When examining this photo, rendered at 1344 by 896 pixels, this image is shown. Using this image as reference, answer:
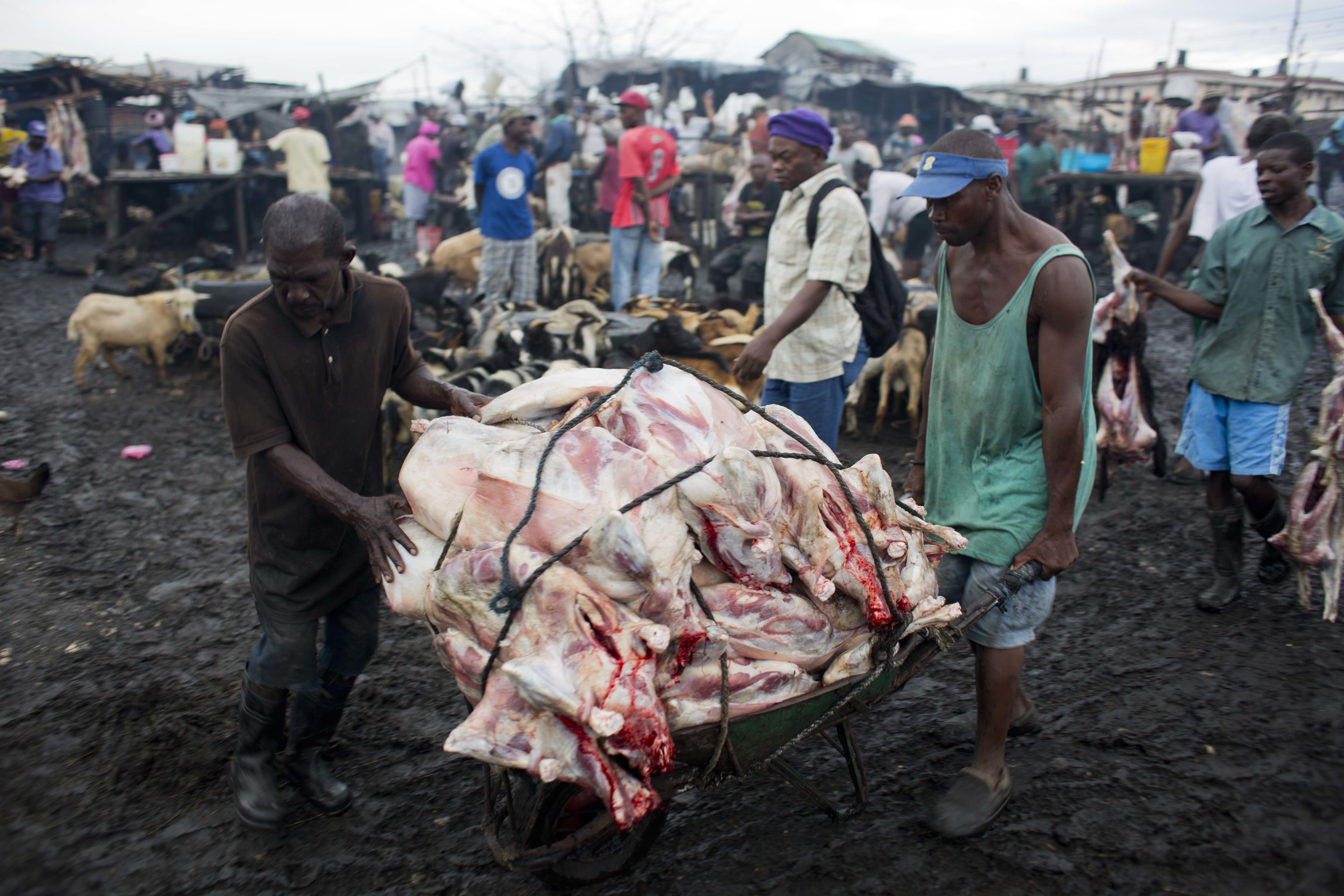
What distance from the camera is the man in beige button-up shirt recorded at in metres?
4.34

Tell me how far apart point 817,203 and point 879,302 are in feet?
2.16

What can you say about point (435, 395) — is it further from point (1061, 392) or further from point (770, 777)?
point (1061, 392)

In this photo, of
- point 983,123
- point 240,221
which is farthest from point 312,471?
point 983,123

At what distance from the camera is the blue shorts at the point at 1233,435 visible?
13.3 ft

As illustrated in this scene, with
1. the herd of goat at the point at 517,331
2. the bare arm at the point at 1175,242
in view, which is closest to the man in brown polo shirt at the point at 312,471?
the herd of goat at the point at 517,331

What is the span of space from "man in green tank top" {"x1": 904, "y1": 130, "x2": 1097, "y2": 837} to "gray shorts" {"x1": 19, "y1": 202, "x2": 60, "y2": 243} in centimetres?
1720

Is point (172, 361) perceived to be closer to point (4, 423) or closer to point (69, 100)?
point (4, 423)

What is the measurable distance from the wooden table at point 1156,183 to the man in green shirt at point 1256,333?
9372 millimetres

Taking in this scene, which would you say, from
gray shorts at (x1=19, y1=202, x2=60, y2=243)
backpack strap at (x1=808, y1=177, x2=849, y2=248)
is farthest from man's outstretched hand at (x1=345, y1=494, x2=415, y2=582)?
gray shorts at (x1=19, y1=202, x2=60, y2=243)

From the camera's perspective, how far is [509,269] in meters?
9.53

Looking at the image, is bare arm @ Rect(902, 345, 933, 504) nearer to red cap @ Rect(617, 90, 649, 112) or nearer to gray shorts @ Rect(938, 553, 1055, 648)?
gray shorts @ Rect(938, 553, 1055, 648)

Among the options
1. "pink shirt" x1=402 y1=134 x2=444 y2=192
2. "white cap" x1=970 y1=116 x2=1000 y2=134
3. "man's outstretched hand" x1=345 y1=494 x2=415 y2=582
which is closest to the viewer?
"man's outstretched hand" x1=345 y1=494 x2=415 y2=582

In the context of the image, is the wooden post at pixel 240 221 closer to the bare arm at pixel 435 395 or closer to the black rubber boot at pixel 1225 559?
the bare arm at pixel 435 395

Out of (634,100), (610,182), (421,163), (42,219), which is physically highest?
(634,100)
